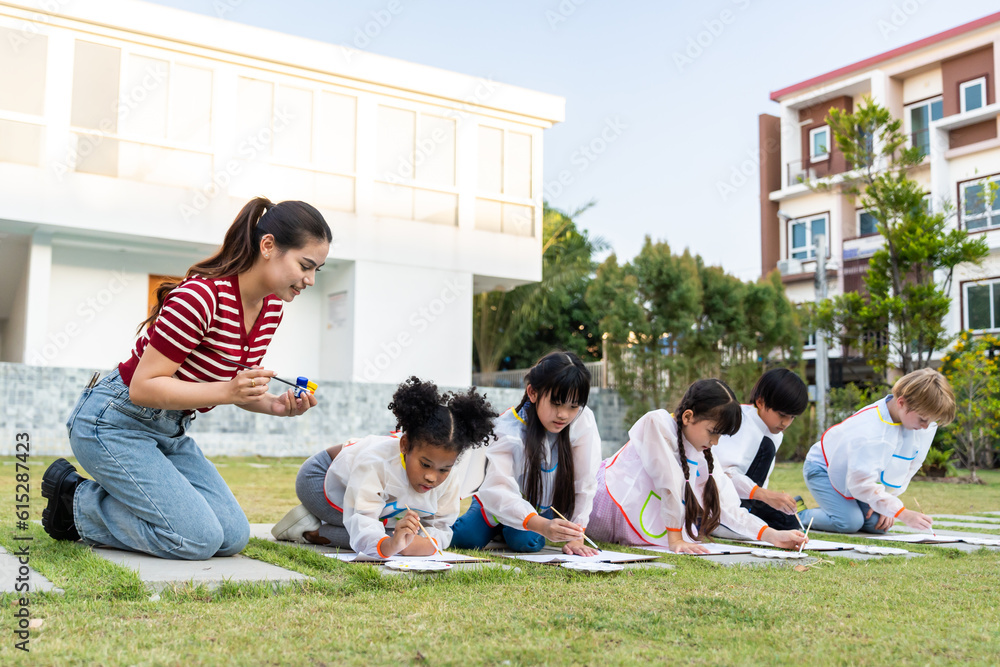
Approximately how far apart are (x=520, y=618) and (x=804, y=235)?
24.0m

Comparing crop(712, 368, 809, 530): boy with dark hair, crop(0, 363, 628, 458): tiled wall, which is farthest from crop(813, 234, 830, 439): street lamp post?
crop(712, 368, 809, 530): boy with dark hair

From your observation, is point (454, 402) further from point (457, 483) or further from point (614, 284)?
point (614, 284)

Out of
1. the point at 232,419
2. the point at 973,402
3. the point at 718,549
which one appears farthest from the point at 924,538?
the point at 232,419

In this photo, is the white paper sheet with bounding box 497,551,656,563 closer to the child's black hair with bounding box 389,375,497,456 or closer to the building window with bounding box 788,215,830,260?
the child's black hair with bounding box 389,375,497,456

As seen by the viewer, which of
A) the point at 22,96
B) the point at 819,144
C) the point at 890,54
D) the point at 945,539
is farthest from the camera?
the point at 819,144

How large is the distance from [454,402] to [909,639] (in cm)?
184

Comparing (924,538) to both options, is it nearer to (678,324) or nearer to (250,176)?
(678,324)

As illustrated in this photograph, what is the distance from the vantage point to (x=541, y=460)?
3932mm

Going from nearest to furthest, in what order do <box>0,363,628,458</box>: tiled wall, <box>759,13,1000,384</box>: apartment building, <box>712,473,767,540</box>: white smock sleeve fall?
<box>712,473,767,540</box>: white smock sleeve, <box>0,363,628,458</box>: tiled wall, <box>759,13,1000,384</box>: apartment building
